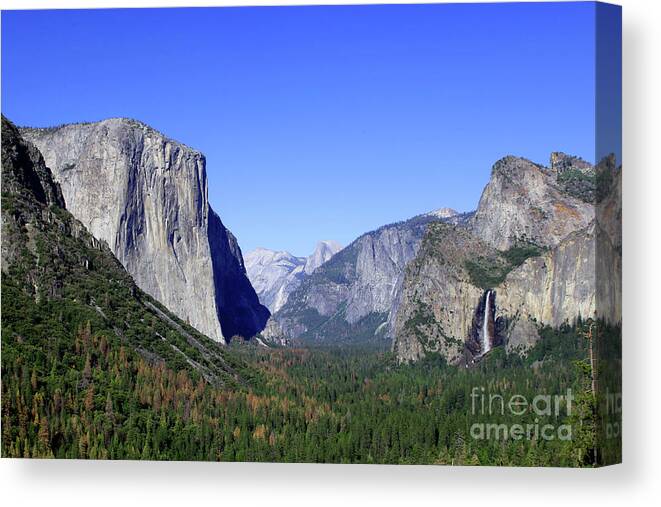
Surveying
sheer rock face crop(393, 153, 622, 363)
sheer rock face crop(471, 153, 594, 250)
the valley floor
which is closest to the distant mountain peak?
sheer rock face crop(393, 153, 622, 363)

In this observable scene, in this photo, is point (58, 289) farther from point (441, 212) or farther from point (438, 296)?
point (438, 296)

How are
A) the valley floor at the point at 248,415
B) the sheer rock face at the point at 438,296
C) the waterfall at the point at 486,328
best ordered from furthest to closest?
the sheer rock face at the point at 438,296 → the waterfall at the point at 486,328 → the valley floor at the point at 248,415

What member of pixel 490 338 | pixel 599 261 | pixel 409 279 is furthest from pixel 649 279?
pixel 409 279

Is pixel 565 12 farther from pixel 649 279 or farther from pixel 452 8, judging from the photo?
pixel 649 279

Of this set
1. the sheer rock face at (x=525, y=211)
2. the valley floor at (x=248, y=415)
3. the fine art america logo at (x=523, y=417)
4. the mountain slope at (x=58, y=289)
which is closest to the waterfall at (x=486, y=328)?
the sheer rock face at (x=525, y=211)

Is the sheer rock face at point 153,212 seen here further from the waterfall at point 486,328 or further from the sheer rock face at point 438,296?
the waterfall at point 486,328

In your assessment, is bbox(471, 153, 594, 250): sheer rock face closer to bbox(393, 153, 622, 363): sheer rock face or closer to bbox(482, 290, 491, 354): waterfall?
bbox(393, 153, 622, 363): sheer rock face
